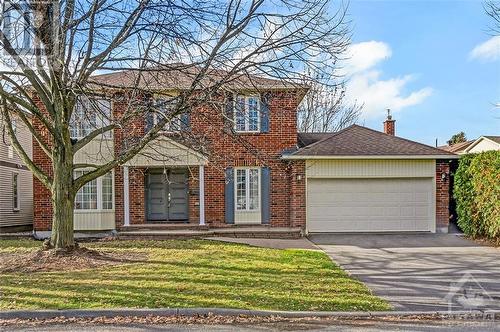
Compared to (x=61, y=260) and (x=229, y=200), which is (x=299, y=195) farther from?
(x=61, y=260)

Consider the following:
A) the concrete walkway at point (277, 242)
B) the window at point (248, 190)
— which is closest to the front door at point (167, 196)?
the window at point (248, 190)

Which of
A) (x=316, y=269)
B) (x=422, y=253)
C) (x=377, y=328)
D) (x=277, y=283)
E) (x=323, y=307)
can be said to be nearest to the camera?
(x=377, y=328)

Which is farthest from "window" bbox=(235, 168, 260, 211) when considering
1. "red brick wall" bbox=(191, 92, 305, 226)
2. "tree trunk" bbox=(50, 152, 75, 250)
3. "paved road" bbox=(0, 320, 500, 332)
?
"paved road" bbox=(0, 320, 500, 332)

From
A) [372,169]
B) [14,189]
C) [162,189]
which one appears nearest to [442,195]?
[372,169]

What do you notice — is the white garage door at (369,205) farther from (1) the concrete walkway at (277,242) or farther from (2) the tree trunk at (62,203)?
(2) the tree trunk at (62,203)

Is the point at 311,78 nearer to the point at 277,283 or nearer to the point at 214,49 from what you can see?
the point at 214,49

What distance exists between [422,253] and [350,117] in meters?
21.7

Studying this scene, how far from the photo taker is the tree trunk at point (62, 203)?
10.1 metres

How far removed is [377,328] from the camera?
5.45 meters

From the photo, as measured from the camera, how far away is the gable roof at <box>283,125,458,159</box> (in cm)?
1496

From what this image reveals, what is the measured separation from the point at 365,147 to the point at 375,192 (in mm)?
1638

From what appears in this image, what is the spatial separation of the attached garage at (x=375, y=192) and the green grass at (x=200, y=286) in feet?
17.0

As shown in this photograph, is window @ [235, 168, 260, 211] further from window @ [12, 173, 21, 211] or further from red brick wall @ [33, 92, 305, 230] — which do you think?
window @ [12, 173, 21, 211]

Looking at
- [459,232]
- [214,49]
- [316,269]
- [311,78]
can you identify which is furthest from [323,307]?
[459,232]
